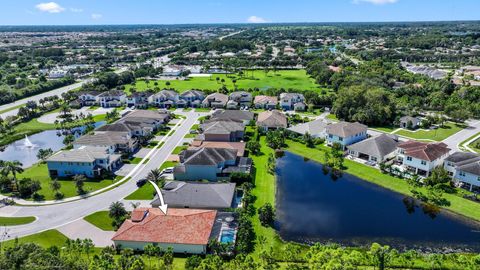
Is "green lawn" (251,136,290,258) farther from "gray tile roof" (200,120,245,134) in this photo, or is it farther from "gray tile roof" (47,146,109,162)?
"gray tile roof" (47,146,109,162)

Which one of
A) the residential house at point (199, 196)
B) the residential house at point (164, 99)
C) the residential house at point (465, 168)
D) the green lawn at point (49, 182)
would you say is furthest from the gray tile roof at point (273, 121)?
the green lawn at point (49, 182)

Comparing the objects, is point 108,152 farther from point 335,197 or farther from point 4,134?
point 335,197

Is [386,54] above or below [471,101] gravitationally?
above

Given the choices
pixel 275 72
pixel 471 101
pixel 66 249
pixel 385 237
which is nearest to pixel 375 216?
pixel 385 237

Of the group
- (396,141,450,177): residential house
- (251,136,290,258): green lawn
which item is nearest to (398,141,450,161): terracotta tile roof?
(396,141,450,177): residential house

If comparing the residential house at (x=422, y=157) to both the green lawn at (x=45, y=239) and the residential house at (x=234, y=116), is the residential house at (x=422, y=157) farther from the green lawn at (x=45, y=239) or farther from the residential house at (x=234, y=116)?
the green lawn at (x=45, y=239)

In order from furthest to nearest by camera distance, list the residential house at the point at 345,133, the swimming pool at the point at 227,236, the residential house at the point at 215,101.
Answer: the residential house at the point at 215,101, the residential house at the point at 345,133, the swimming pool at the point at 227,236
